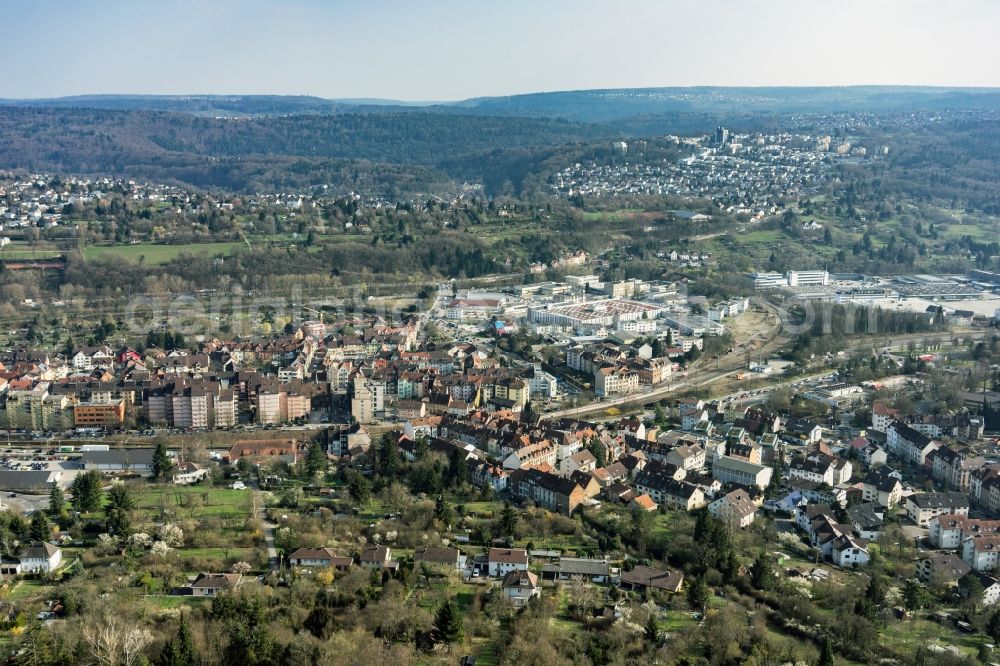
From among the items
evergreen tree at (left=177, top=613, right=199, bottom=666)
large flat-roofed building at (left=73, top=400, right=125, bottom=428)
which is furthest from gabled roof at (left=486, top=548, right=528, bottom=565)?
large flat-roofed building at (left=73, top=400, right=125, bottom=428)

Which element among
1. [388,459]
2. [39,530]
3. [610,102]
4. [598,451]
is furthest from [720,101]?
[39,530]

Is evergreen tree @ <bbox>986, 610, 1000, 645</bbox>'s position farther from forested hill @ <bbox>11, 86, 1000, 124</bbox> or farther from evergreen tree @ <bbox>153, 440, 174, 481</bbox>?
forested hill @ <bbox>11, 86, 1000, 124</bbox>

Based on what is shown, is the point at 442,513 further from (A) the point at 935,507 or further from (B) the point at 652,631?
(A) the point at 935,507

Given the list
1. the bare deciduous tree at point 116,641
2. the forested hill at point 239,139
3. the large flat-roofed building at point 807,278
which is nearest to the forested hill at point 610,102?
the forested hill at point 239,139

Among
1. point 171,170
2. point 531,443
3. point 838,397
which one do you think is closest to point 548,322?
point 838,397

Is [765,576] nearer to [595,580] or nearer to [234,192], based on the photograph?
[595,580]

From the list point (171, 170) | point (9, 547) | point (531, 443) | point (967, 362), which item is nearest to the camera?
point (9, 547)
